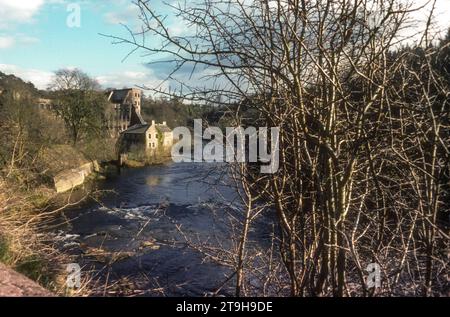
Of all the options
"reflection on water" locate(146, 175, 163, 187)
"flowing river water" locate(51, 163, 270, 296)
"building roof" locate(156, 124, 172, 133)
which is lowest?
"flowing river water" locate(51, 163, 270, 296)

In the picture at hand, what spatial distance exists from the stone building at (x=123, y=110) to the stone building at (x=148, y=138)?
1218 millimetres

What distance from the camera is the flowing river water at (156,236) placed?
964 centimetres

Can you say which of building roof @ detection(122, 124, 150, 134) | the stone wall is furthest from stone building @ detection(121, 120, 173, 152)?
the stone wall

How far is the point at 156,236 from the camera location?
14125 mm

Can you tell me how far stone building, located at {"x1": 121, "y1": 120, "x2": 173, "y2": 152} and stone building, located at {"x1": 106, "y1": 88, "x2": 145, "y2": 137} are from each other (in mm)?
1218

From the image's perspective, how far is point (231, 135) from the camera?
448 cm

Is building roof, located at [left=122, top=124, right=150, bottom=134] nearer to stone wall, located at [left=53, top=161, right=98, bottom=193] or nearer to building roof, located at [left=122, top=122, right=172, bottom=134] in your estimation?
building roof, located at [left=122, top=122, right=172, bottom=134]

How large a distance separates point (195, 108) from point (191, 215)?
12942mm

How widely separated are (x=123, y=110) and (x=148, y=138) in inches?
290

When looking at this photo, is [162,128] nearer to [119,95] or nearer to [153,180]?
[119,95]

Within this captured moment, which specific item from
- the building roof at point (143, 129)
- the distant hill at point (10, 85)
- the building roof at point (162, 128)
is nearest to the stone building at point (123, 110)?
the building roof at point (143, 129)

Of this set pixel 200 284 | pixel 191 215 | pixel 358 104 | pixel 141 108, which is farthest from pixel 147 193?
pixel 141 108

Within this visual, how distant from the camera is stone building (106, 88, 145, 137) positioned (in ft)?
133

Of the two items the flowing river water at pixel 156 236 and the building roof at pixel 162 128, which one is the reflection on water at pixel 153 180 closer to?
the flowing river water at pixel 156 236
